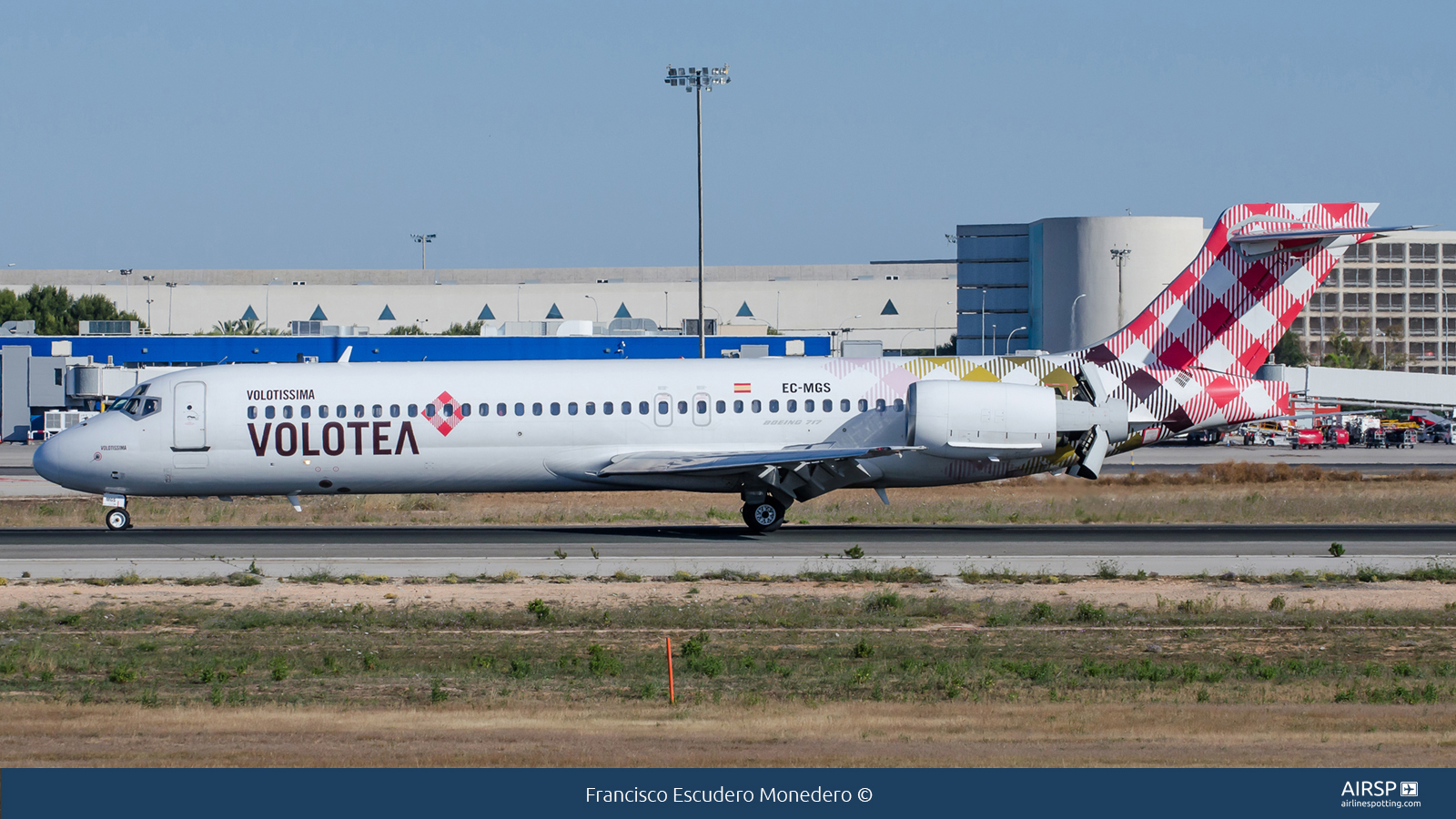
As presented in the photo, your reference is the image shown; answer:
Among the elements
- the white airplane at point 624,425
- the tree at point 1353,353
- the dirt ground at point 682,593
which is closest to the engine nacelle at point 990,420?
the white airplane at point 624,425

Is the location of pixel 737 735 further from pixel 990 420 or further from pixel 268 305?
pixel 268 305

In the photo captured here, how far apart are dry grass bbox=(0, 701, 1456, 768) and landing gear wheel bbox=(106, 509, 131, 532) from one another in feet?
64.0

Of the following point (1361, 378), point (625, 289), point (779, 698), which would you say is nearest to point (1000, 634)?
point (779, 698)

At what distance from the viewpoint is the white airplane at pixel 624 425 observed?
32719mm

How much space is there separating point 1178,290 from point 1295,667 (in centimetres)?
1930

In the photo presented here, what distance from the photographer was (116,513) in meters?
34.0

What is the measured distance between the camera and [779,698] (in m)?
15.7

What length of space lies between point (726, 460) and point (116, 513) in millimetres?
15104

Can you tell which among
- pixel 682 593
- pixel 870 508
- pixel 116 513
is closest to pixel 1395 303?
pixel 870 508

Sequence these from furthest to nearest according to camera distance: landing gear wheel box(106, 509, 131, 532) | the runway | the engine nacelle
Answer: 1. landing gear wheel box(106, 509, 131, 532)
2. the engine nacelle
3. the runway

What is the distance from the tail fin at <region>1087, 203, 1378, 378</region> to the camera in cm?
3462

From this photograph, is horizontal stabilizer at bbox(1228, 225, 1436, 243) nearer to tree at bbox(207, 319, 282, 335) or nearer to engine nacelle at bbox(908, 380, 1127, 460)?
engine nacelle at bbox(908, 380, 1127, 460)

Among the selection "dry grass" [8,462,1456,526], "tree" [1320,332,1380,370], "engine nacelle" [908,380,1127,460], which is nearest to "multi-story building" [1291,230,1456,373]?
"tree" [1320,332,1380,370]
